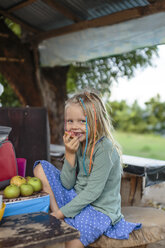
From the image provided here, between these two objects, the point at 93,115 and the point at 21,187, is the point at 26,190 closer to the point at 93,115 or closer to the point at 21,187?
the point at 21,187

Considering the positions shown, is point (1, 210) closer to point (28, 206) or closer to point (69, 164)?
point (28, 206)

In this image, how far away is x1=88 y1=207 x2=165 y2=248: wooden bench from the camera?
1931 millimetres

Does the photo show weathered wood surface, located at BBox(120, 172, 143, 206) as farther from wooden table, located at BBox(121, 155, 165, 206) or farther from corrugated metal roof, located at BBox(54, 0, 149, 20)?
corrugated metal roof, located at BBox(54, 0, 149, 20)

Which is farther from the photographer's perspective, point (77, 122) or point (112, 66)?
point (112, 66)

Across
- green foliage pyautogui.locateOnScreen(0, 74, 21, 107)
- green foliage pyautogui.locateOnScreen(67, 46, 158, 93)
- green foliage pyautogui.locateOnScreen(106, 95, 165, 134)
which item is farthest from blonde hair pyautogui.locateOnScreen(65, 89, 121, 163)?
green foliage pyautogui.locateOnScreen(106, 95, 165, 134)

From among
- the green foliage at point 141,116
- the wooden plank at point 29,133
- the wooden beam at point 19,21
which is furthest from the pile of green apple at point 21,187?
the green foliage at point 141,116

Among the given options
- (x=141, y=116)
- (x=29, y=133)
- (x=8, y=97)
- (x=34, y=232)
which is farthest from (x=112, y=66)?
(x=141, y=116)

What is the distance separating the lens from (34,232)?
1.41 meters

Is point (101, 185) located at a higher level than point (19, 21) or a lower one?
lower

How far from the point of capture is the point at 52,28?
5383mm

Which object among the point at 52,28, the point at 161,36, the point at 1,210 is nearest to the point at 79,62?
the point at 52,28

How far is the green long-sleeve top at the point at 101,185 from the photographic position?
80.4 inches

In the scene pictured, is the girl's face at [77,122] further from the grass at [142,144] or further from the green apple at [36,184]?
the grass at [142,144]

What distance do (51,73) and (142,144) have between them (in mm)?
9019
